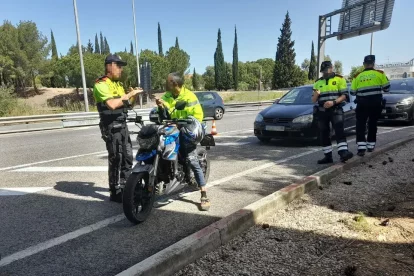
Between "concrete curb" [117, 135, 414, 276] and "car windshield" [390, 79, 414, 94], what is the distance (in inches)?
385

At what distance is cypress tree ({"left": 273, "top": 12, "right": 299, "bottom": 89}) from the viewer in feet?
236

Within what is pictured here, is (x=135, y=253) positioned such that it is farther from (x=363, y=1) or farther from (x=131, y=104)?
(x=363, y=1)

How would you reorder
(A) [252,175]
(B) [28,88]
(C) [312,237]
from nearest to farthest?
(C) [312,237], (A) [252,175], (B) [28,88]

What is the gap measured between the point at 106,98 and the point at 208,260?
7.38 ft

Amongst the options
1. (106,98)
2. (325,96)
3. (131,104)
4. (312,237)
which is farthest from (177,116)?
(325,96)


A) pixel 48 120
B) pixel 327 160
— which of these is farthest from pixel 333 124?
pixel 48 120

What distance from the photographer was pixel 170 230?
3.42 metres

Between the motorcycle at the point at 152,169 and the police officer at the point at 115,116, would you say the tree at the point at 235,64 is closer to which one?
the police officer at the point at 115,116

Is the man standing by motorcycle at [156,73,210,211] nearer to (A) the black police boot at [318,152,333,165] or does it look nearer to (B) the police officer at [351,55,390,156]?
(A) the black police boot at [318,152,333,165]

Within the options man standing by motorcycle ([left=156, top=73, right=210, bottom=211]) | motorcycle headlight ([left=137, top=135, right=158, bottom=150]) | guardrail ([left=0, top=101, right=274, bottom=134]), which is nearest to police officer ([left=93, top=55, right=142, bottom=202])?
man standing by motorcycle ([left=156, top=73, right=210, bottom=211])

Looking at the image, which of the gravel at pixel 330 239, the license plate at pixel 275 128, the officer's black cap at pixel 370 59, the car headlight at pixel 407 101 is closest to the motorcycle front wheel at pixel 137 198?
the gravel at pixel 330 239

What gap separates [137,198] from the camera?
3594mm

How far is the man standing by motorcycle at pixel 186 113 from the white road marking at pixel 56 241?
1.01 m

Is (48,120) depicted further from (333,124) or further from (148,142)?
(148,142)
